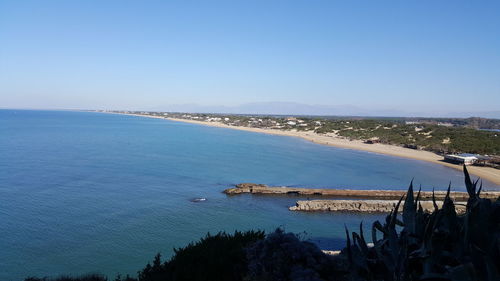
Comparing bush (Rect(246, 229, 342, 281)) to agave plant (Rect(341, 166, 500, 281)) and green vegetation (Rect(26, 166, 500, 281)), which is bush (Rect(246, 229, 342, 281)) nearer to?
green vegetation (Rect(26, 166, 500, 281))

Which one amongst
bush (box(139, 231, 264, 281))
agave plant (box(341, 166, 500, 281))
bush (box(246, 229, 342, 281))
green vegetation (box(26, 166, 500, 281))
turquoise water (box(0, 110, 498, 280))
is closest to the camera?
agave plant (box(341, 166, 500, 281))

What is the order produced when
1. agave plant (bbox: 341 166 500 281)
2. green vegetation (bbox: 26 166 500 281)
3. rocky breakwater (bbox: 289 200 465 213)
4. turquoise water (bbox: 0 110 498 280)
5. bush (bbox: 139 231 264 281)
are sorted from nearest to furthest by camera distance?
agave plant (bbox: 341 166 500 281) < green vegetation (bbox: 26 166 500 281) < bush (bbox: 139 231 264 281) < turquoise water (bbox: 0 110 498 280) < rocky breakwater (bbox: 289 200 465 213)

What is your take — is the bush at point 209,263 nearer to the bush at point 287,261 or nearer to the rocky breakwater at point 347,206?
the bush at point 287,261

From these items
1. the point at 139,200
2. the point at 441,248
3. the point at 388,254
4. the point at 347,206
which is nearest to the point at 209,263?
the point at 388,254

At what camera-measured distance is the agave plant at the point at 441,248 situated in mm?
3348

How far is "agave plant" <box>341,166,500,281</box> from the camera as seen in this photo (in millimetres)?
3348

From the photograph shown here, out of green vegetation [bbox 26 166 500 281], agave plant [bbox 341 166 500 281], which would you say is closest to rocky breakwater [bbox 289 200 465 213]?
green vegetation [bbox 26 166 500 281]

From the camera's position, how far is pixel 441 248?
4465mm

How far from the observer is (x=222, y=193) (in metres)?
33.4

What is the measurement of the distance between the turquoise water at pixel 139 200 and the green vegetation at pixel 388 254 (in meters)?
10.6

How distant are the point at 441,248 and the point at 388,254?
0.70 meters

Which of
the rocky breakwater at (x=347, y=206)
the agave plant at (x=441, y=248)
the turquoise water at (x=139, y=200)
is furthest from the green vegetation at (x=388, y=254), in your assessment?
the rocky breakwater at (x=347, y=206)

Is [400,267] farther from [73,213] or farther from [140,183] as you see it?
[140,183]

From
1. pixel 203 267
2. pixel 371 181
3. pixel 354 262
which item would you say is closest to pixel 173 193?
pixel 371 181
